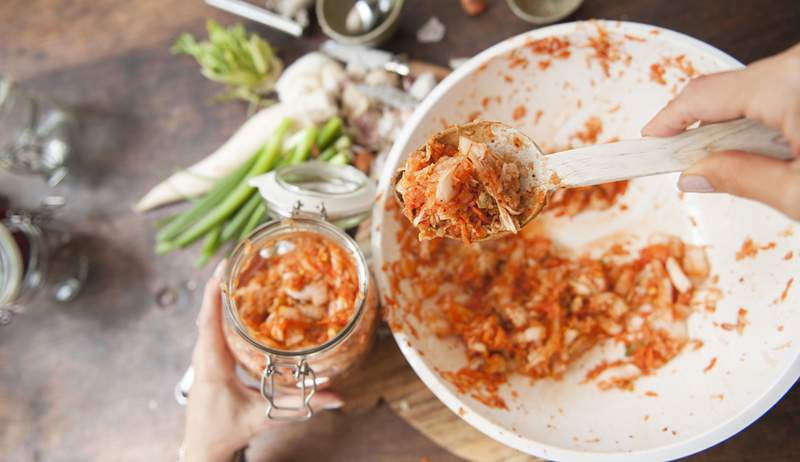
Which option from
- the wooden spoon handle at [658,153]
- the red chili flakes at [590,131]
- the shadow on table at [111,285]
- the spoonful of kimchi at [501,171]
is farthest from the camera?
the shadow on table at [111,285]

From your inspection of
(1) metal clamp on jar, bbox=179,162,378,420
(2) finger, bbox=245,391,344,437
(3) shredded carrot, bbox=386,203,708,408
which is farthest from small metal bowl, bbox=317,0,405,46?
(2) finger, bbox=245,391,344,437

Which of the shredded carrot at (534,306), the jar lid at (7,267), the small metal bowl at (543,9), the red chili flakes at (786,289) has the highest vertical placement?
the small metal bowl at (543,9)

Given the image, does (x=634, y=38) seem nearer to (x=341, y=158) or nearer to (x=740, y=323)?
(x=740, y=323)

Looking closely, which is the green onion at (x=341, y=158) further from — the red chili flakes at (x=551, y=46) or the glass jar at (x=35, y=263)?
the glass jar at (x=35, y=263)

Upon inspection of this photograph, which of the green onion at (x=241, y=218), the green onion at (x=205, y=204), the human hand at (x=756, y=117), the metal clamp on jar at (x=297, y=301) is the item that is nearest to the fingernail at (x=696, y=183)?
the human hand at (x=756, y=117)

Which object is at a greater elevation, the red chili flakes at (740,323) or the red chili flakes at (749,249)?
the red chili flakes at (749,249)

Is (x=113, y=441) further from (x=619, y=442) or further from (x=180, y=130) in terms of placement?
(x=619, y=442)
